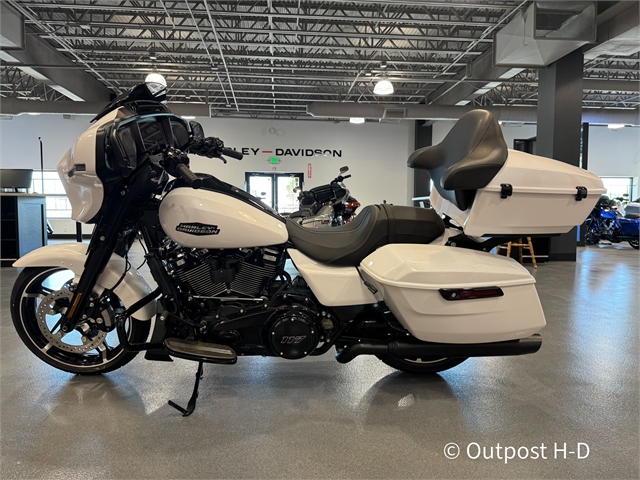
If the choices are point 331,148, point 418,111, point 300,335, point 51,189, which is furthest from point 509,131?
point 51,189

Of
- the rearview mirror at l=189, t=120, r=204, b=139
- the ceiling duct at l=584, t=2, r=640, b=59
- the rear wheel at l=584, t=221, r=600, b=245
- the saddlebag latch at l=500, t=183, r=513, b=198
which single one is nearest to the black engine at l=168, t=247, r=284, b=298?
the rearview mirror at l=189, t=120, r=204, b=139

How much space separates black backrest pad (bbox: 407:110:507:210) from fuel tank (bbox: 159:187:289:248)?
0.78 meters

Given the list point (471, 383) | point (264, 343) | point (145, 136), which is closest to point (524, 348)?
point (471, 383)

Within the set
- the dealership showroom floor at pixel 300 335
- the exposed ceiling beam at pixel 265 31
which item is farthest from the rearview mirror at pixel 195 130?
the exposed ceiling beam at pixel 265 31

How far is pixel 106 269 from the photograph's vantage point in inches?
76.4

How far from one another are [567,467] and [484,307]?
64 centimetres

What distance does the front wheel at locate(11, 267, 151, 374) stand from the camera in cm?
197

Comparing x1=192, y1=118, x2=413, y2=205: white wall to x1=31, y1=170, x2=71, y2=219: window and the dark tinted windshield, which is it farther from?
the dark tinted windshield

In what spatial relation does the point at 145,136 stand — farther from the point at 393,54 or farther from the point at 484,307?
the point at 393,54

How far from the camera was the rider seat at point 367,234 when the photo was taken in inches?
70.1

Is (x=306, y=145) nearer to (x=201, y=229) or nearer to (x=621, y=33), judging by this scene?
(x=621, y=33)

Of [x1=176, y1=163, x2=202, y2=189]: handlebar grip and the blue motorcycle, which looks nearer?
[x1=176, y1=163, x2=202, y2=189]: handlebar grip

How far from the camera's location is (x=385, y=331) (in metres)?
1.86

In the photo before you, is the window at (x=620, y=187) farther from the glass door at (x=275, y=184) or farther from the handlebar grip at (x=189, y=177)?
the handlebar grip at (x=189, y=177)
